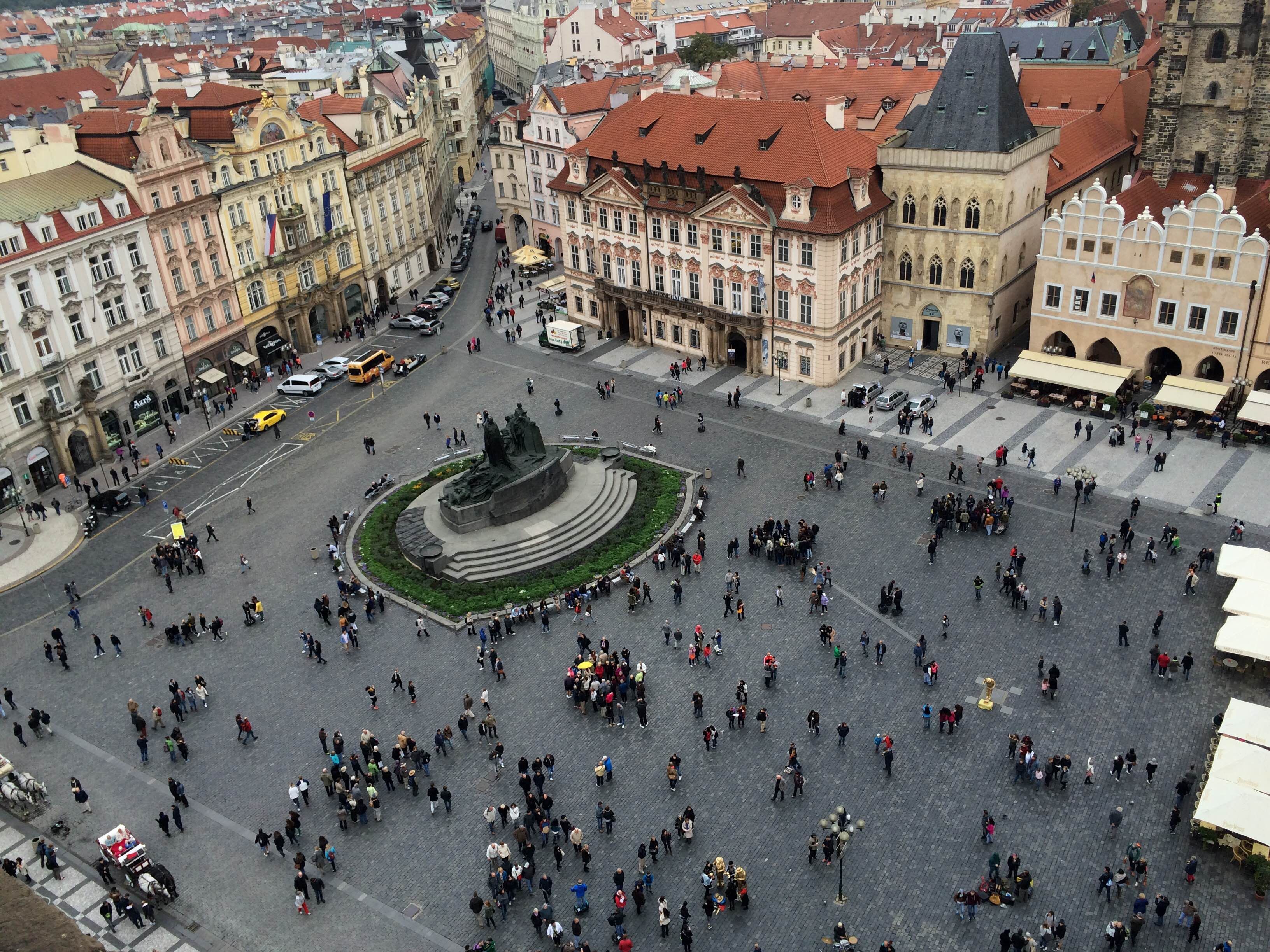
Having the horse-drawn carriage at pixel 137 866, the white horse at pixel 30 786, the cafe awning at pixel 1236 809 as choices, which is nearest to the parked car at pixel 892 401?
the cafe awning at pixel 1236 809

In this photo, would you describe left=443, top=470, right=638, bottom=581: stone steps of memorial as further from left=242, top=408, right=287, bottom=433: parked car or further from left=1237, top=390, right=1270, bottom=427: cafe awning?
left=1237, top=390, right=1270, bottom=427: cafe awning

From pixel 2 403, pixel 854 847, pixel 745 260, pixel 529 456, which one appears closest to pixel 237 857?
pixel 854 847

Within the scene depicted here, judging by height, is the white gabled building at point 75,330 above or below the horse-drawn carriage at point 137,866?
above

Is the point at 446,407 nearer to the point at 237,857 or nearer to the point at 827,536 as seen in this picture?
the point at 827,536

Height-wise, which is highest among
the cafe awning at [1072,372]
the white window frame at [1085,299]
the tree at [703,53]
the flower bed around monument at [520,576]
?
the tree at [703,53]

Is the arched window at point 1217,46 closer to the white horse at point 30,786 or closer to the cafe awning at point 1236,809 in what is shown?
the cafe awning at point 1236,809

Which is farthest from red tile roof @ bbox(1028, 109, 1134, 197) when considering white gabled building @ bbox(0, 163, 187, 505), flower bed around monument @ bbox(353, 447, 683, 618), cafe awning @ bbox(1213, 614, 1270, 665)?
white gabled building @ bbox(0, 163, 187, 505)
